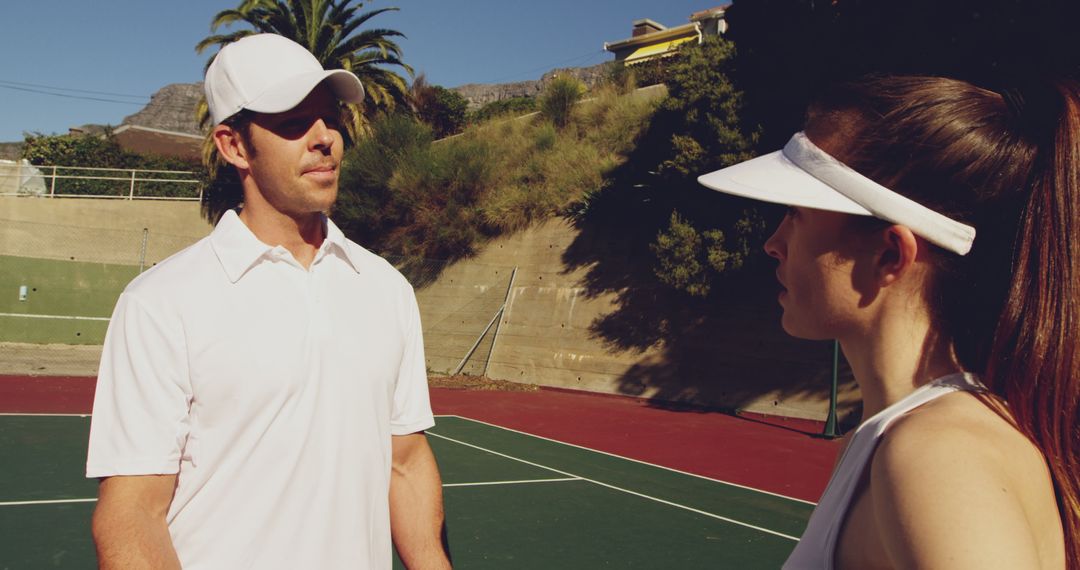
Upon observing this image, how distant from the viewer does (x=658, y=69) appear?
2623 centimetres

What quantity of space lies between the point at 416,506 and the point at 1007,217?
1.92 m

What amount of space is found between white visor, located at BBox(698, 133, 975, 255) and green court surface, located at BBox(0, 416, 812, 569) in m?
5.12

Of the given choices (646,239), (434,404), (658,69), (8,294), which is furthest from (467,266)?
(8,294)

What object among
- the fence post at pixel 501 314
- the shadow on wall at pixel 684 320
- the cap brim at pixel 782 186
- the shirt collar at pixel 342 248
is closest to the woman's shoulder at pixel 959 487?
the cap brim at pixel 782 186

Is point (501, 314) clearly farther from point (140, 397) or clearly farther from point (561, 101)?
point (140, 397)

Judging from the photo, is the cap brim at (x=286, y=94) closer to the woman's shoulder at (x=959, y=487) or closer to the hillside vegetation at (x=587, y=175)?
the woman's shoulder at (x=959, y=487)

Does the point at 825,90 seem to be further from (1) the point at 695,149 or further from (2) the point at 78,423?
(1) the point at 695,149

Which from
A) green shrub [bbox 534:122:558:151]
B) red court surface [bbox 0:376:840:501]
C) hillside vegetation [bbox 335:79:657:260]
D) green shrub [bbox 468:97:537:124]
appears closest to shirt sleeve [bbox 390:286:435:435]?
red court surface [bbox 0:376:840:501]

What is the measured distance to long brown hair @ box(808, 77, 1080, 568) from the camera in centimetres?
114

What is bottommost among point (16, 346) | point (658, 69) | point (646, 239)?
point (16, 346)

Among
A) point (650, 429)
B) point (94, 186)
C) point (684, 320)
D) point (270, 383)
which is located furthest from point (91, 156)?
point (270, 383)

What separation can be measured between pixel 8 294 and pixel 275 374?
21.9 meters

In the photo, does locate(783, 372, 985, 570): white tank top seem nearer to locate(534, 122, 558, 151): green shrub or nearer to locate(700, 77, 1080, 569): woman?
locate(700, 77, 1080, 569): woman

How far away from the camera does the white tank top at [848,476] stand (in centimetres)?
115
